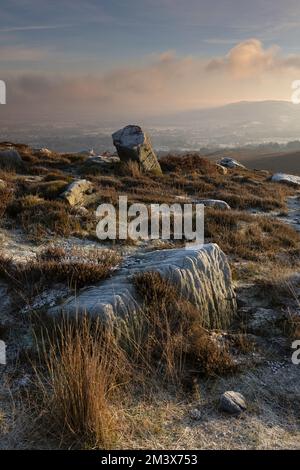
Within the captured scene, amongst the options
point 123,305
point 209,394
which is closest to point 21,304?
point 123,305

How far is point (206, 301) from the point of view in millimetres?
6648

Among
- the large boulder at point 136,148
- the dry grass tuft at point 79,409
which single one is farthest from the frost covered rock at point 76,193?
the dry grass tuft at point 79,409

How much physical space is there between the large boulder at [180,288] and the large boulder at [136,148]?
15.9 meters

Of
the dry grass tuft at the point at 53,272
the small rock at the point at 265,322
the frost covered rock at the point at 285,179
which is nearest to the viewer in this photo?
the small rock at the point at 265,322

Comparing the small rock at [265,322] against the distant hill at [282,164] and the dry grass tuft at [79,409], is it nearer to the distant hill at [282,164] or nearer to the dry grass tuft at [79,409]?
the dry grass tuft at [79,409]

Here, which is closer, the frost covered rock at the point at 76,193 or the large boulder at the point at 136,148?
the frost covered rock at the point at 76,193

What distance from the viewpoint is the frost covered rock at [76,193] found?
13.0 meters

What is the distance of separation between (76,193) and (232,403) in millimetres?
9917

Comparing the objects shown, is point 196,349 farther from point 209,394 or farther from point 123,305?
point 123,305

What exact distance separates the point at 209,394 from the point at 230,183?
694 inches

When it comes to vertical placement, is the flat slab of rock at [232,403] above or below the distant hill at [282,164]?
below

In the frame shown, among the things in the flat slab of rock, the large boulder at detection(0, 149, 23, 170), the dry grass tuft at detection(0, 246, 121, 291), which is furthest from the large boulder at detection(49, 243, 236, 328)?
the large boulder at detection(0, 149, 23, 170)
